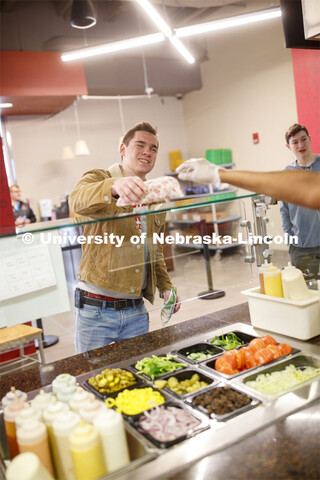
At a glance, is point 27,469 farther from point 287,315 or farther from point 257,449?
point 287,315

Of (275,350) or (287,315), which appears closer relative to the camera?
(275,350)

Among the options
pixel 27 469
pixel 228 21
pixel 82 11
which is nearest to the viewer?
pixel 27 469

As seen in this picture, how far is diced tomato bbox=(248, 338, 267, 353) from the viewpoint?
5.10ft

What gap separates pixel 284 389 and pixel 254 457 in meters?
0.32

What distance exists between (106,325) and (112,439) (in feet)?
2.42

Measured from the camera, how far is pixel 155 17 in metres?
3.88

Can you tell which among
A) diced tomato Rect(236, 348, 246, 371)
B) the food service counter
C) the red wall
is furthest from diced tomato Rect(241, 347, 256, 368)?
the red wall

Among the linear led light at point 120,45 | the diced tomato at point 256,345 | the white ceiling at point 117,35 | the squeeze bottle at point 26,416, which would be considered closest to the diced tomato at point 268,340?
the diced tomato at point 256,345

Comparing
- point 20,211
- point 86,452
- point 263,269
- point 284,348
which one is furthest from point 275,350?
point 20,211

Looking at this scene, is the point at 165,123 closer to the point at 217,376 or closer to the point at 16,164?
the point at 16,164

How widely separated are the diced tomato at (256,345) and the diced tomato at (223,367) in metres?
0.13

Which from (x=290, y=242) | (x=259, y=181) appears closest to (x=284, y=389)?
(x=259, y=181)

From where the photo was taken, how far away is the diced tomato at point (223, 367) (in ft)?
4.72

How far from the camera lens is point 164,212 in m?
1.51
